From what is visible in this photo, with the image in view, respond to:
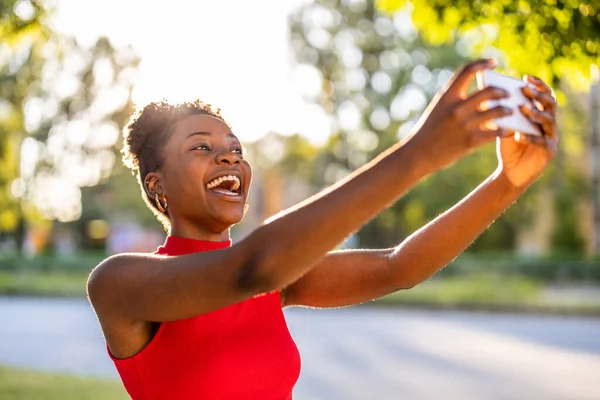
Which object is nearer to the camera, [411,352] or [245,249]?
[245,249]

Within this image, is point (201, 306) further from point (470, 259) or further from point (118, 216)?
point (118, 216)

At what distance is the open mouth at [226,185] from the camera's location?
5.17 feet

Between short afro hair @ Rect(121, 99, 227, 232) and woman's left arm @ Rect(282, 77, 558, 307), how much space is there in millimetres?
347

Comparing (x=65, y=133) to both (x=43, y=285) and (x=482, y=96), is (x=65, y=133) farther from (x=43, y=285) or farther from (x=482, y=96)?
(x=482, y=96)

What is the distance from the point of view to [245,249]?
45.5 inches

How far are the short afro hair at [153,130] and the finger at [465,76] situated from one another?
2.03 feet

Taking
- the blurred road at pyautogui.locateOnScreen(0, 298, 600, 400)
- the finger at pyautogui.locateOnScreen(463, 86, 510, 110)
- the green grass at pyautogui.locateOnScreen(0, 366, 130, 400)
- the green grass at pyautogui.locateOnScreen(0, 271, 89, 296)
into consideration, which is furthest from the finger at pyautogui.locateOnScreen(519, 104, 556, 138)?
the green grass at pyautogui.locateOnScreen(0, 271, 89, 296)

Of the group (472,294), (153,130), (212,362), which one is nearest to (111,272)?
(212,362)

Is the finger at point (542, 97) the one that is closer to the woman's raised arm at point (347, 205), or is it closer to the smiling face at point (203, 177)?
the woman's raised arm at point (347, 205)

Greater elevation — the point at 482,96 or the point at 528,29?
the point at 528,29

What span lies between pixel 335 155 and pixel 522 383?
67.3ft

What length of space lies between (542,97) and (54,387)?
22.6 feet

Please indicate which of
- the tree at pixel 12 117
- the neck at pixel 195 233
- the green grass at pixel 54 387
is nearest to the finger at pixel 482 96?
the neck at pixel 195 233

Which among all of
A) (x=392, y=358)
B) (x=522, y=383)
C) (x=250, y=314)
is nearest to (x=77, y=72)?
(x=392, y=358)
